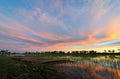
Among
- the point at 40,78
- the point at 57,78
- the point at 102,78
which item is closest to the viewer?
the point at 40,78

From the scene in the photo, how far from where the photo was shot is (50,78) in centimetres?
1722

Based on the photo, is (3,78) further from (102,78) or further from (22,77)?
(102,78)

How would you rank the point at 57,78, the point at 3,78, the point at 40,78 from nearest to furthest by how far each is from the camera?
the point at 3,78, the point at 40,78, the point at 57,78

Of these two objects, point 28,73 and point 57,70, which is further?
point 57,70

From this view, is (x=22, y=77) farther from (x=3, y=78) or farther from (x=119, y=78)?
(x=119, y=78)

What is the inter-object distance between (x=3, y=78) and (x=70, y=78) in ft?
25.1

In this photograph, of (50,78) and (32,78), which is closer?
(32,78)

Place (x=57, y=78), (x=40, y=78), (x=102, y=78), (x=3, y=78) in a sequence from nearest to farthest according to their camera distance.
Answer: (x=3, y=78) < (x=40, y=78) < (x=57, y=78) < (x=102, y=78)

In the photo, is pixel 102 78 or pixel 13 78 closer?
pixel 13 78

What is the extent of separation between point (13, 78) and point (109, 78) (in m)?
12.0

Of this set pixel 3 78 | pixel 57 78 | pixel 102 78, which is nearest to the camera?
pixel 3 78

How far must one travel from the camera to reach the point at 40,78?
1644cm

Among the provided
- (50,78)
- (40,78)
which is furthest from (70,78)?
(40,78)

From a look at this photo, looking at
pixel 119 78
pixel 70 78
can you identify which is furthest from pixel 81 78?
pixel 119 78
